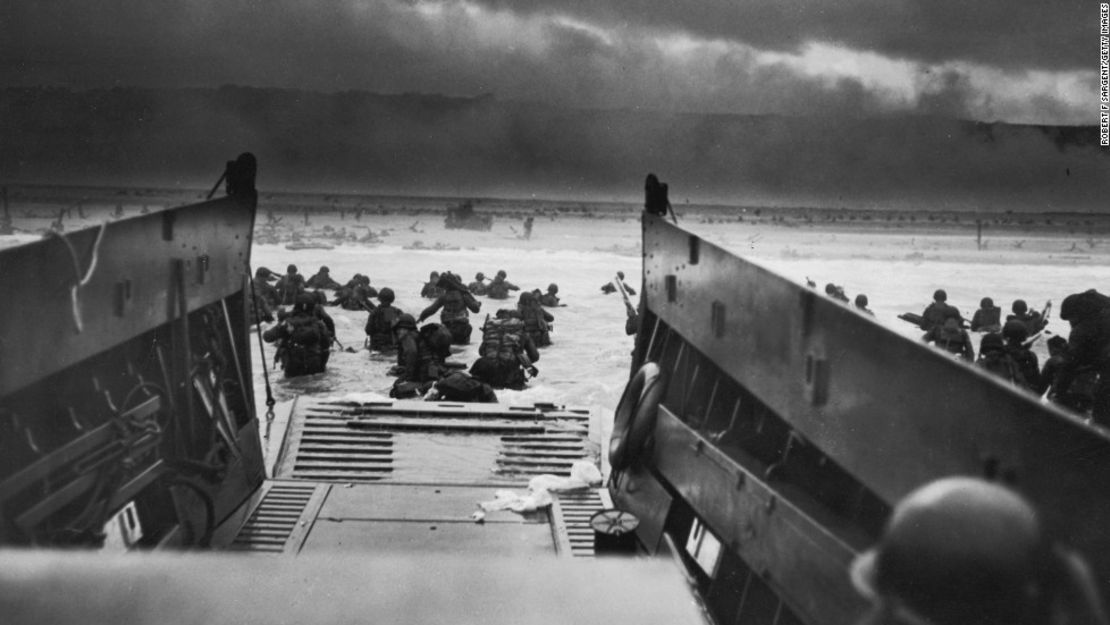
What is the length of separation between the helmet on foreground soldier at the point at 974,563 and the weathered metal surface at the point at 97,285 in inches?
96.4

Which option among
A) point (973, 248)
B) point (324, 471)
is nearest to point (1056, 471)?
point (324, 471)

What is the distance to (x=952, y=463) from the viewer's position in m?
2.23

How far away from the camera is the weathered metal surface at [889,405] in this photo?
1842 millimetres

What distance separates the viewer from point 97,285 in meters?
3.40

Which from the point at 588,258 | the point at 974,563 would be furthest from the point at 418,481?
the point at 588,258

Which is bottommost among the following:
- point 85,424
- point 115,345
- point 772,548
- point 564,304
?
point 564,304

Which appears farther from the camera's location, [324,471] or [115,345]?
[324,471]

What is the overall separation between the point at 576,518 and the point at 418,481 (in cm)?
118

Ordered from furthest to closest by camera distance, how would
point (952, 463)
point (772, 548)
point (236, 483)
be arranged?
point (236, 483) → point (772, 548) → point (952, 463)

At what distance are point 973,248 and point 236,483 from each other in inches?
1476

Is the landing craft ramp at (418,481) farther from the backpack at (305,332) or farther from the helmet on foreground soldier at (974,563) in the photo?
the backpack at (305,332)

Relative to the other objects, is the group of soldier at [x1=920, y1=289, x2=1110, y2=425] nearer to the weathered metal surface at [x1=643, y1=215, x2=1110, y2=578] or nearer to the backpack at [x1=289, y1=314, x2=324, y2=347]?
the weathered metal surface at [x1=643, y1=215, x2=1110, y2=578]

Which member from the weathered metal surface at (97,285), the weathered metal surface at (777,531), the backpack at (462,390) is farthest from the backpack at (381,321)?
the weathered metal surface at (777,531)

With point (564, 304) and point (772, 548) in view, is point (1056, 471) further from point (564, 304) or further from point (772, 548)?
point (564, 304)
